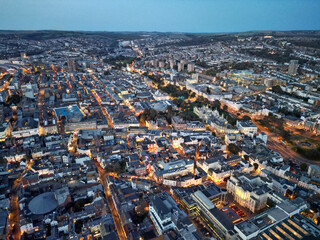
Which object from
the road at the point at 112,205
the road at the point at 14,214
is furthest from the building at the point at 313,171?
the road at the point at 14,214

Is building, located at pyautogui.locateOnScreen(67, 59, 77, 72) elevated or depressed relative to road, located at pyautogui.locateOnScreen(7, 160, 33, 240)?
elevated

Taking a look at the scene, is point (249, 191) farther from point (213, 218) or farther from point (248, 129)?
point (248, 129)

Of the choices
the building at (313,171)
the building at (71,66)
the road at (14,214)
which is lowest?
the road at (14,214)

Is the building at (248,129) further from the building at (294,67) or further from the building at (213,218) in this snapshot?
the building at (294,67)

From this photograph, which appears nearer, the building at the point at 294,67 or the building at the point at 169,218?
the building at the point at 169,218

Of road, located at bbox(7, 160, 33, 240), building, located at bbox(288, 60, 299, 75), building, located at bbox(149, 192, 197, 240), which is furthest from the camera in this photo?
building, located at bbox(288, 60, 299, 75)

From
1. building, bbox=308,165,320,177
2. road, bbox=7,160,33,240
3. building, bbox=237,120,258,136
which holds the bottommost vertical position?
road, bbox=7,160,33,240

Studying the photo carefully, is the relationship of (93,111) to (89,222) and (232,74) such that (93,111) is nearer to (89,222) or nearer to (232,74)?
(89,222)

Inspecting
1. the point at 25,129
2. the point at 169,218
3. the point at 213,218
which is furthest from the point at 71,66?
the point at 213,218

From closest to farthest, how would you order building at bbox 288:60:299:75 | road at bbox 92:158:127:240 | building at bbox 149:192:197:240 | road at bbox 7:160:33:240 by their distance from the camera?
building at bbox 149:192:197:240 → road at bbox 7:160:33:240 → road at bbox 92:158:127:240 → building at bbox 288:60:299:75

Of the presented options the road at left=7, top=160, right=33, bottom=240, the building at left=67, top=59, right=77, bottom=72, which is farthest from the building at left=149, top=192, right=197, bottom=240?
the building at left=67, top=59, right=77, bottom=72

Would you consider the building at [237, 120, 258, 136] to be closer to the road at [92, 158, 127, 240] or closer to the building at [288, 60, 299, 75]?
the road at [92, 158, 127, 240]

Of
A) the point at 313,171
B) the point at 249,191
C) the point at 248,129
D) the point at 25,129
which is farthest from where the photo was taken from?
the point at 248,129
